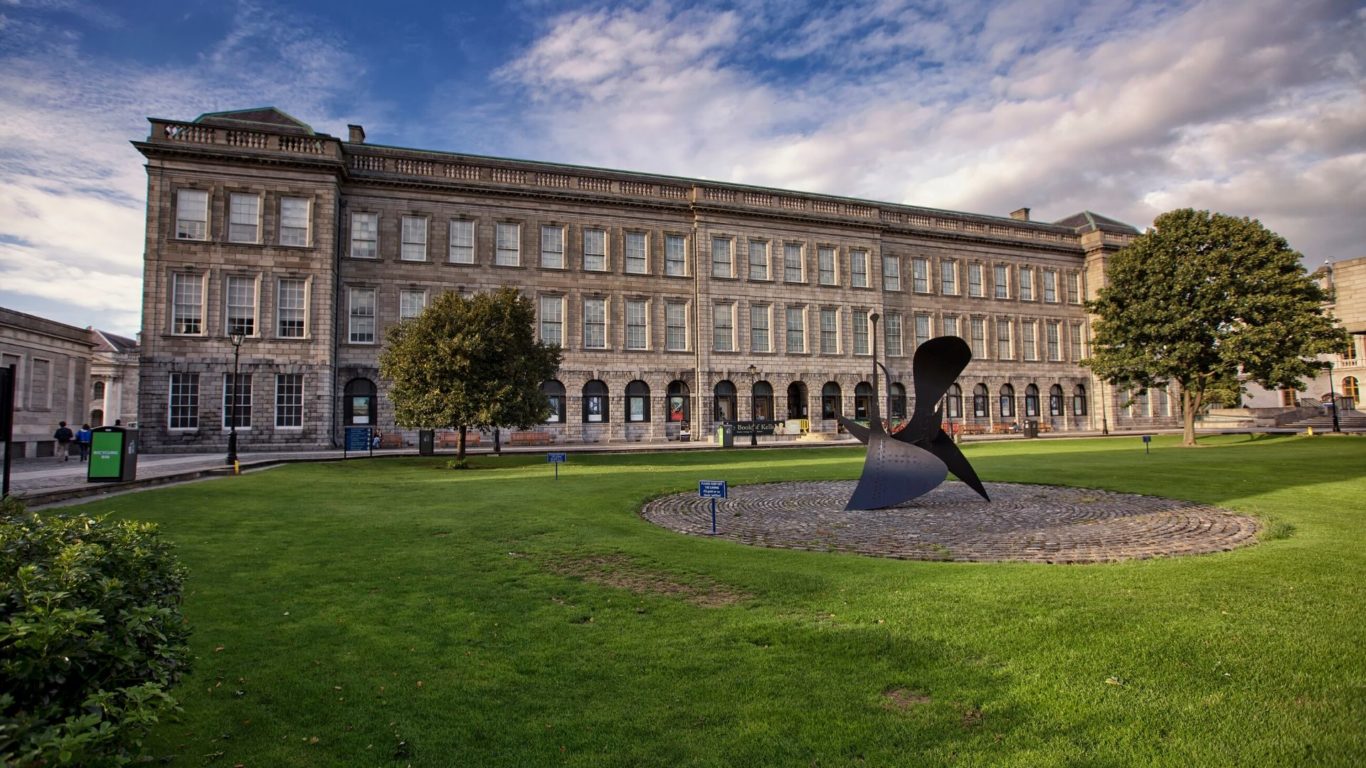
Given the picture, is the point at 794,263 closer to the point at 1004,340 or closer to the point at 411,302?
the point at 1004,340

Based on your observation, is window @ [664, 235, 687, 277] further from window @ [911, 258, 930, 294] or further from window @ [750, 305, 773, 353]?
window @ [911, 258, 930, 294]

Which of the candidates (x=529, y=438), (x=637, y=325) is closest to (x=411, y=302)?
(x=529, y=438)

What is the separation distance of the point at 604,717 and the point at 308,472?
2117 centimetres

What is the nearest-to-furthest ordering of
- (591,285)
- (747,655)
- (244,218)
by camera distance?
(747,655), (244,218), (591,285)

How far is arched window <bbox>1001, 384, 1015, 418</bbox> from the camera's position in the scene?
5397 cm

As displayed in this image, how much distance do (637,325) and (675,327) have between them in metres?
2.63

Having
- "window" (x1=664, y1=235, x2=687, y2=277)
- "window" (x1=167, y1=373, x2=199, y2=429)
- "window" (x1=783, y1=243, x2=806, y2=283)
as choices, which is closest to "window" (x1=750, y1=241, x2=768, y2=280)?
"window" (x1=783, y1=243, x2=806, y2=283)

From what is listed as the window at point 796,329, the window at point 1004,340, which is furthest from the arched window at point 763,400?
the window at point 1004,340

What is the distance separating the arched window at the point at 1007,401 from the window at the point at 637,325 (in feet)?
98.4

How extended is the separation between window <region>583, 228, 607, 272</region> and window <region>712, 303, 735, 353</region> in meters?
8.13

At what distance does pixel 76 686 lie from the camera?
2.62 metres

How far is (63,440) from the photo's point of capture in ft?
92.9

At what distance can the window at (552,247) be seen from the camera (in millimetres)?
42406

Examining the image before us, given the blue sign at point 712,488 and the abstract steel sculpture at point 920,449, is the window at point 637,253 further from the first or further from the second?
the blue sign at point 712,488
